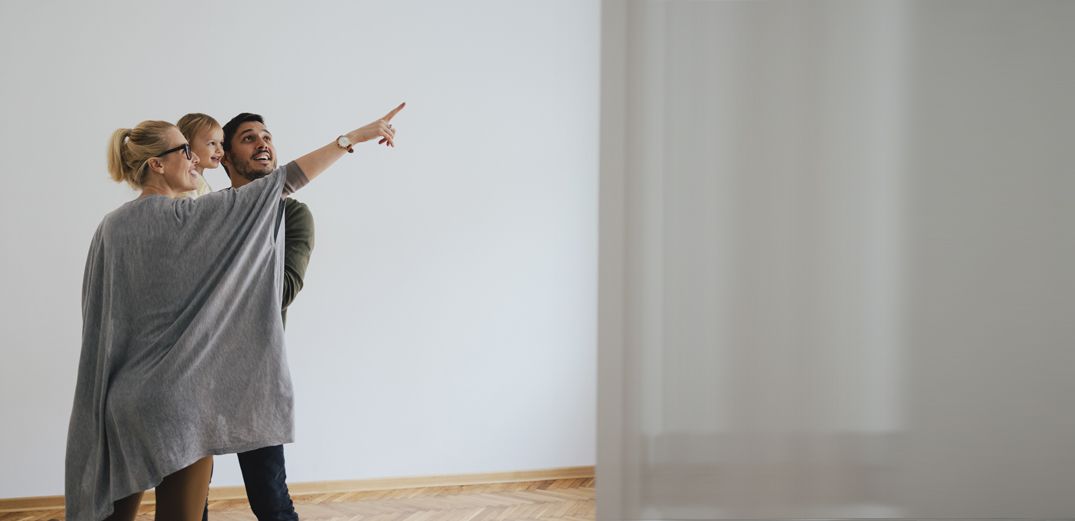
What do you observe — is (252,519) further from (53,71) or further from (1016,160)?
(1016,160)

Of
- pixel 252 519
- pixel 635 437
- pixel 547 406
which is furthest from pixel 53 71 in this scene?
pixel 635 437

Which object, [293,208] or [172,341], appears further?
[293,208]

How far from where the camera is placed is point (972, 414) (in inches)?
9.2

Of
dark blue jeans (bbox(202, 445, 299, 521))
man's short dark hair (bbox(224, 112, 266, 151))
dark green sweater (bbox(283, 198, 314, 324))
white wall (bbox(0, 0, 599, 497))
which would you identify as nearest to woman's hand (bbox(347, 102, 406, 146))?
dark green sweater (bbox(283, 198, 314, 324))

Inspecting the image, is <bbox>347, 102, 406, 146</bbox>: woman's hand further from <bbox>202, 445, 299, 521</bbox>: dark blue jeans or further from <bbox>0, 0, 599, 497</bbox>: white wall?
<bbox>0, 0, 599, 497</bbox>: white wall

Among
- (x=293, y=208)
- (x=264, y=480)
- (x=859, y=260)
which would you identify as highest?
(x=293, y=208)

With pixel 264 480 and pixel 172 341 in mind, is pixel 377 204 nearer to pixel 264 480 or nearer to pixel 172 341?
pixel 264 480

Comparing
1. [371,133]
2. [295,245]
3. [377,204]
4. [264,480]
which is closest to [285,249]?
[295,245]

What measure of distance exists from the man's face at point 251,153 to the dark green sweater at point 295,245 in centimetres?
23

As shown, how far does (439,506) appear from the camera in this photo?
3.28 metres

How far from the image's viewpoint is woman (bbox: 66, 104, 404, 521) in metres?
1.76

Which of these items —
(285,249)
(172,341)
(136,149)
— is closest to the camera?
(172,341)

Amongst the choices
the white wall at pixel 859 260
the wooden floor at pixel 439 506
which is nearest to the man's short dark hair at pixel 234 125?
the wooden floor at pixel 439 506

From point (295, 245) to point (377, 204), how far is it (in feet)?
4.51
